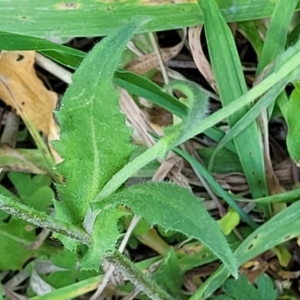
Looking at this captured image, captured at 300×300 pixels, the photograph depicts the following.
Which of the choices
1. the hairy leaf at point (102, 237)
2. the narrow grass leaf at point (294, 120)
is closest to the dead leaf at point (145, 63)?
the narrow grass leaf at point (294, 120)

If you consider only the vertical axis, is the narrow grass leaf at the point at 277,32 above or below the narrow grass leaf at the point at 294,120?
above

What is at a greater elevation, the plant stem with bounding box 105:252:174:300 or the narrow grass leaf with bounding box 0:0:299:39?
the narrow grass leaf with bounding box 0:0:299:39

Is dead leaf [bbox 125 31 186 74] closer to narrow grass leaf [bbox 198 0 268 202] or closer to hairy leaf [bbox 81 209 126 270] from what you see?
narrow grass leaf [bbox 198 0 268 202]

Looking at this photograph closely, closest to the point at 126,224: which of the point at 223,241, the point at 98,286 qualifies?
the point at 98,286

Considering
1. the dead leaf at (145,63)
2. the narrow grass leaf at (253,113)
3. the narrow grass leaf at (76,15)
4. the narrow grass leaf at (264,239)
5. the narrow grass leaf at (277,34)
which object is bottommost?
the narrow grass leaf at (264,239)

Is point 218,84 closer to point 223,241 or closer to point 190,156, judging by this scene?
point 190,156

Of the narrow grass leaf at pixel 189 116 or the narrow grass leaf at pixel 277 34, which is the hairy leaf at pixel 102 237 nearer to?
the narrow grass leaf at pixel 189 116

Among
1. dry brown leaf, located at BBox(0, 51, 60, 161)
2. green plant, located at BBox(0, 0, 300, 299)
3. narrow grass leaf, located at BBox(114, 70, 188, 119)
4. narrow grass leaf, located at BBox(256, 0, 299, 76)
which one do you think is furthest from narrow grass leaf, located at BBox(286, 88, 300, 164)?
dry brown leaf, located at BBox(0, 51, 60, 161)
